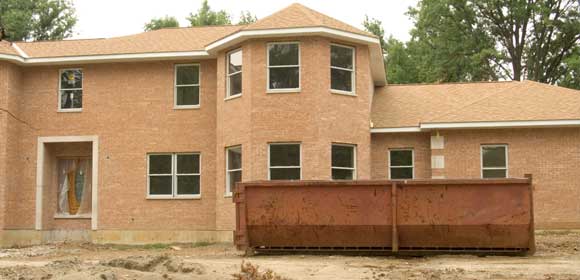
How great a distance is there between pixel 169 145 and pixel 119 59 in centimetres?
323

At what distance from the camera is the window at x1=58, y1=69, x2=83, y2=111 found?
85.7 feet

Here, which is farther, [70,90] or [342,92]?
[70,90]

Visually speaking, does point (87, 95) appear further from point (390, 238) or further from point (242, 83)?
point (390, 238)

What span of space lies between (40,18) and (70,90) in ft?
102

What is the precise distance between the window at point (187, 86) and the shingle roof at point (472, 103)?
594 centimetres

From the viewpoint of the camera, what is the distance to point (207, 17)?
6303 centimetres

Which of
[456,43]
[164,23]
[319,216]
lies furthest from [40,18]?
[319,216]

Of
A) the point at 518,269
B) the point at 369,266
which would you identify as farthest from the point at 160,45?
the point at 518,269

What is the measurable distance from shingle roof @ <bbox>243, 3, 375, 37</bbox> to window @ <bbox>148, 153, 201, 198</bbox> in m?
5.29

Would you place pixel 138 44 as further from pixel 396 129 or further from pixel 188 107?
pixel 396 129

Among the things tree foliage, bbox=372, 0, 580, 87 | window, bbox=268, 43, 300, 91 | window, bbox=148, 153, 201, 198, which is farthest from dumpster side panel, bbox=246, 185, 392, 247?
tree foliage, bbox=372, 0, 580, 87

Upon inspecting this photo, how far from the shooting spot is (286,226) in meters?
16.5

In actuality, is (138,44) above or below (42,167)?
above

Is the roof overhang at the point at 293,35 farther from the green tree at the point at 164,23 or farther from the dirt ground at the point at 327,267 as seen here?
the green tree at the point at 164,23
